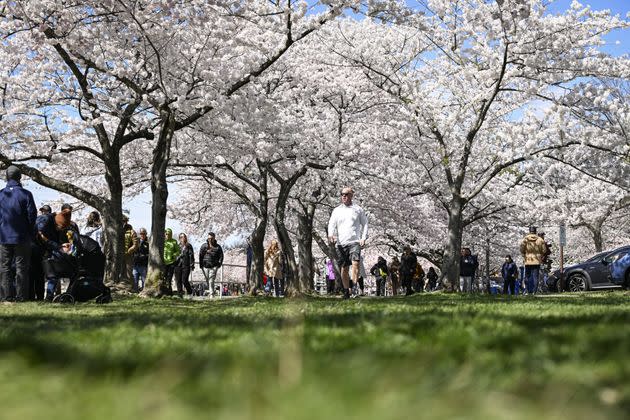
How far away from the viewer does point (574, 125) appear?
78.8 feet

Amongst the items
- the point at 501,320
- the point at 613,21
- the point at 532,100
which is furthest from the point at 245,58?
the point at 501,320

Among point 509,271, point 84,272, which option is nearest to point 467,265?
point 509,271

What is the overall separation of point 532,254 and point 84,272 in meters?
15.5

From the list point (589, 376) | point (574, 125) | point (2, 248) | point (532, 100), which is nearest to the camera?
point (589, 376)

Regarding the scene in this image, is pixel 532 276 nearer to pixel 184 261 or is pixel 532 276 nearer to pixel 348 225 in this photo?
pixel 184 261

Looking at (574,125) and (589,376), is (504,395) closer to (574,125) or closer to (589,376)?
(589,376)

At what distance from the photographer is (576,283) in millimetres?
27047

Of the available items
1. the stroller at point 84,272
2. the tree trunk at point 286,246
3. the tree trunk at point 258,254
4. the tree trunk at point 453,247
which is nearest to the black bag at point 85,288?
the stroller at point 84,272

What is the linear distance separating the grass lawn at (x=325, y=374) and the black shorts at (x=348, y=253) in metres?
9.57

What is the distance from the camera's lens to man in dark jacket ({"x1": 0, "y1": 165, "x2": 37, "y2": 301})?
44.6ft

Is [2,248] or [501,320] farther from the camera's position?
[2,248]

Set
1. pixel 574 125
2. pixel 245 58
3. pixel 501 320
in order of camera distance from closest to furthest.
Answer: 1. pixel 501 320
2. pixel 245 58
3. pixel 574 125

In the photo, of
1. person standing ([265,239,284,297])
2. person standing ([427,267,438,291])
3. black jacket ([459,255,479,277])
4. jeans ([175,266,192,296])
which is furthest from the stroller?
person standing ([427,267,438,291])

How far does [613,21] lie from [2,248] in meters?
16.9
